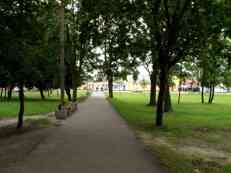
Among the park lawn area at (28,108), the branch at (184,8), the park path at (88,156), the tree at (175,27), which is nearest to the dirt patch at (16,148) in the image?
the park path at (88,156)

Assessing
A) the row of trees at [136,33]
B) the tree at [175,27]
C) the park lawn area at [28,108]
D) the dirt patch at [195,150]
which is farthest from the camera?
the park lawn area at [28,108]

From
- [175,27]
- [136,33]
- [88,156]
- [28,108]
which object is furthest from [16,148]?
[28,108]

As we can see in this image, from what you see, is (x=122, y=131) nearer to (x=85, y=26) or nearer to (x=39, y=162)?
(x=39, y=162)

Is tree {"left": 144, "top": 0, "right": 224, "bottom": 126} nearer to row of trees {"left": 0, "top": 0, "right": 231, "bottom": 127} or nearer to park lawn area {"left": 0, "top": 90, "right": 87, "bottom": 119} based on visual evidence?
row of trees {"left": 0, "top": 0, "right": 231, "bottom": 127}

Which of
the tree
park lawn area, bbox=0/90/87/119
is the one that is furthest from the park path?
park lawn area, bbox=0/90/87/119

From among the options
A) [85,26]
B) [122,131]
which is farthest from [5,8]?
[85,26]

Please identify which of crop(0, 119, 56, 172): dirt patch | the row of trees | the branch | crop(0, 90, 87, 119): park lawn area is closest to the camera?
crop(0, 119, 56, 172): dirt patch

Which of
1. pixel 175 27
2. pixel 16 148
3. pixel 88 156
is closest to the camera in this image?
pixel 88 156

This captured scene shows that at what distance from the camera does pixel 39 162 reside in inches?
387

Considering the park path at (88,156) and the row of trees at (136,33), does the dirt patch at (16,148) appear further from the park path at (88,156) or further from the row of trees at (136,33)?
the row of trees at (136,33)

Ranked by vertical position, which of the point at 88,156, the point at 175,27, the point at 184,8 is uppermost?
the point at 184,8

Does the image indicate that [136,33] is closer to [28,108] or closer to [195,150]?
[195,150]

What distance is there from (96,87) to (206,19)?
168 metres

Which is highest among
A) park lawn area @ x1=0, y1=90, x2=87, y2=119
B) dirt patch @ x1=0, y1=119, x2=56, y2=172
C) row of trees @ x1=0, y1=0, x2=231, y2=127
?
row of trees @ x1=0, y1=0, x2=231, y2=127
